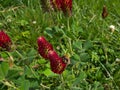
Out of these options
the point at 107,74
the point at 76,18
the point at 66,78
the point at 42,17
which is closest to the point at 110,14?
the point at 76,18

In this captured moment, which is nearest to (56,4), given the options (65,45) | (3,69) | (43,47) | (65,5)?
(65,5)

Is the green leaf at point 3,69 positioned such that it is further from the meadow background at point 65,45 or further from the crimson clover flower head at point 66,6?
the crimson clover flower head at point 66,6

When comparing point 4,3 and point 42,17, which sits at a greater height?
point 4,3

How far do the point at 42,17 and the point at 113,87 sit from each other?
3.01ft

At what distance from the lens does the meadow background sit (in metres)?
1.72

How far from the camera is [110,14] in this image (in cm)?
274

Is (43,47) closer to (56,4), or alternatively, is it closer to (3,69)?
(3,69)

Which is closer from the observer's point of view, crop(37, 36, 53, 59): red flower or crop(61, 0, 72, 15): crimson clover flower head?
crop(37, 36, 53, 59): red flower

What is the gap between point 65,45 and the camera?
2.43m

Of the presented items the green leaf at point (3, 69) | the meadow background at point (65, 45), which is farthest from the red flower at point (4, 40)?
the green leaf at point (3, 69)

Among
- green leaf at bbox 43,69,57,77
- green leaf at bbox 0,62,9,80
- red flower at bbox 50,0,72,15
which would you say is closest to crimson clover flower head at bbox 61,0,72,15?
red flower at bbox 50,0,72,15

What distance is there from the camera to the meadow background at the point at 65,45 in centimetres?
172

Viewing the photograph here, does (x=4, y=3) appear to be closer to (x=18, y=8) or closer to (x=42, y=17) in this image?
(x=18, y=8)

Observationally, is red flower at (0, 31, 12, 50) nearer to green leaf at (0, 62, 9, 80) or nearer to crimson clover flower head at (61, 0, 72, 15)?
green leaf at (0, 62, 9, 80)
